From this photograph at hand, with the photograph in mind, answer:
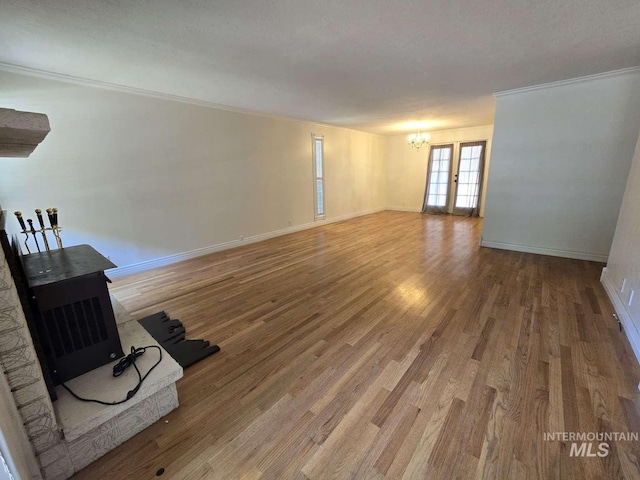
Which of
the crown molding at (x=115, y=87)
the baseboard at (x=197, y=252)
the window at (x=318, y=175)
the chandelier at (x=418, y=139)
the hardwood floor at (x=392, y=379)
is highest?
the crown molding at (x=115, y=87)

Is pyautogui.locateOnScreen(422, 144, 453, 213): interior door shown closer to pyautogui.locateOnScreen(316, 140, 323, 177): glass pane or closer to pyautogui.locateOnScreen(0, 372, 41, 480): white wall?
pyautogui.locateOnScreen(316, 140, 323, 177): glass pane

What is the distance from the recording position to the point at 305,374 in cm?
174

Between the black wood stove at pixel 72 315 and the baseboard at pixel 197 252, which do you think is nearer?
the black wood stove at pixel 72 315

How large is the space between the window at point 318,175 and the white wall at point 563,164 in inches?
140

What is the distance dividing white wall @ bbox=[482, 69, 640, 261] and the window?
3.55 metres

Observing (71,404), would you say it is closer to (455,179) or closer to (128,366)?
(128,366)

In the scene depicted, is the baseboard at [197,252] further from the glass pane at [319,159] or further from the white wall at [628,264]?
the white wall at [628,264]

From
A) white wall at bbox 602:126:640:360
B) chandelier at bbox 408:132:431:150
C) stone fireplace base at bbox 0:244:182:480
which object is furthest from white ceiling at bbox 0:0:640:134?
chandelier at bbox 408:132:431:150

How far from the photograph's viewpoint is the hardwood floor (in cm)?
121

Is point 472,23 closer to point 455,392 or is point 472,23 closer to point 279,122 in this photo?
point 455,392

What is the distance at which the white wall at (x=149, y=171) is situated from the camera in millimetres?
2906

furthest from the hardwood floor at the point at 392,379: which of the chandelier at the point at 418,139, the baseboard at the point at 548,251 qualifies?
the chandelier at the point at 418,139

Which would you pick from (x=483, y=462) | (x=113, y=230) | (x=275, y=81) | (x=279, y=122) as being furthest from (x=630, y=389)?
(x=279, y=122)

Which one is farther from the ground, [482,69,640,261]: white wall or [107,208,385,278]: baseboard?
[482,69,640,261]: white wall
